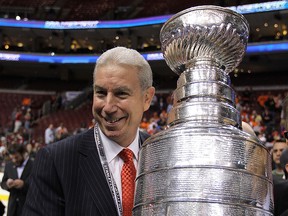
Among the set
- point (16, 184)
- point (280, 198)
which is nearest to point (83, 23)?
point (16, 184)

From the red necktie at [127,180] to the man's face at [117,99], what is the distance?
0.08 metres

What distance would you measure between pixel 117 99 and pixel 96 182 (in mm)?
233

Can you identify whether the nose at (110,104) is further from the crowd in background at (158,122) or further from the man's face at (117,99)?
the crowd in background at (158,122)

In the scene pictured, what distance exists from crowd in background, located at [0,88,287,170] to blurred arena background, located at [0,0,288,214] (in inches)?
5.4

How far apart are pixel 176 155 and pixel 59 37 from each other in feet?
71.6

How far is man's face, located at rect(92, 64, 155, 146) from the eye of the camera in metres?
1.12

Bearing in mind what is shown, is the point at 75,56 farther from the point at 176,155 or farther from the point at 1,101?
the point at 176,155

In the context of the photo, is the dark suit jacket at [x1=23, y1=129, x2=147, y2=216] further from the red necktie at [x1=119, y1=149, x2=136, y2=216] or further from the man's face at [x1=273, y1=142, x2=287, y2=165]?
the man's face at [x1=273, y1=142, x2=287, y2=165]

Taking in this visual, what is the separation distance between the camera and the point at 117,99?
114 centimetres

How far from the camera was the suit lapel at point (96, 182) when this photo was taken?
4.04 feet

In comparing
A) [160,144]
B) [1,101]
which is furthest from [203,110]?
[1,101]

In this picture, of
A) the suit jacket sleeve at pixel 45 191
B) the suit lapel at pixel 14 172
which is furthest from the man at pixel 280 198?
the suit lapel at pixel 14 172

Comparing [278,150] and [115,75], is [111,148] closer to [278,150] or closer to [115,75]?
[115,75]

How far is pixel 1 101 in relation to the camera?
796 inches
